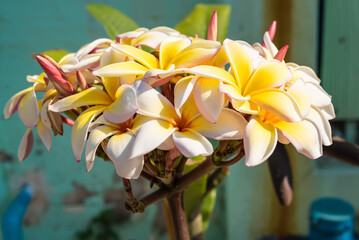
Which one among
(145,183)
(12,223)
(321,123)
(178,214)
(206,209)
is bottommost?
(145,183)

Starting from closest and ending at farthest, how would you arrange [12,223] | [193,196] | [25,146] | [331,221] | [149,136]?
[149,136], [25,146], [193,196], [331,221], [12,223]

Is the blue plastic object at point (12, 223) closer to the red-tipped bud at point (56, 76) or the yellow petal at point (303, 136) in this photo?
the red-tipped bud at point (56, 76)

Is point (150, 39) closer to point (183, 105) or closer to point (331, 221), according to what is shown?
point (183, 105)

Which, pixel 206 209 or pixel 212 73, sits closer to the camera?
pixel 212 73

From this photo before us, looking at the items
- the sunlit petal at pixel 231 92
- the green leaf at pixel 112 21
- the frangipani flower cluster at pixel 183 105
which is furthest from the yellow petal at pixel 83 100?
the green leaf at pixel 112 21

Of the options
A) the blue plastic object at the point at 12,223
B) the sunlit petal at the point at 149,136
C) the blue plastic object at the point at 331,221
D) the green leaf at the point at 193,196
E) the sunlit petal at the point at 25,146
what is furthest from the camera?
the blue plastic object at the point at 12,223

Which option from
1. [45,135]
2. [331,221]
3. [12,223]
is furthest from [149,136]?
[12,223]

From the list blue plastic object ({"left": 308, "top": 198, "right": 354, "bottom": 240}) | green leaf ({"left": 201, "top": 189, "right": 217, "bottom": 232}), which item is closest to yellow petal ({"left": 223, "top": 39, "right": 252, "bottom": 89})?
green leaf ({"left": 201, "top": 189, "right": 217, "bottom": 232})
